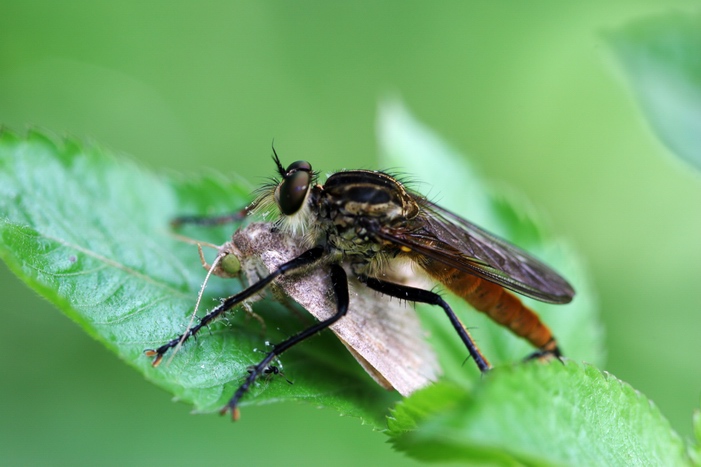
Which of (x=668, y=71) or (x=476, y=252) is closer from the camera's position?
(x=668, y=71)

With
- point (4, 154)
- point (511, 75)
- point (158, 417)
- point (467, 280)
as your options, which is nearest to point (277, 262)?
point (467, 280)

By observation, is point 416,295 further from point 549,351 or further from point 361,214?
point 549,351

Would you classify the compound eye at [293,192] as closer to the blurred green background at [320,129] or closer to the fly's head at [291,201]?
the fly's head at [291,201]

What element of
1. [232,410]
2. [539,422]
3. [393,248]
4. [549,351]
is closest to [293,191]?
[393,248]

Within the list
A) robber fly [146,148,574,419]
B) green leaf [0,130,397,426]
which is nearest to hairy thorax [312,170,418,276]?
robber fly [146,148,574,419]

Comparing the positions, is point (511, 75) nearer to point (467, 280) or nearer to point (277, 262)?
point (467, 280)

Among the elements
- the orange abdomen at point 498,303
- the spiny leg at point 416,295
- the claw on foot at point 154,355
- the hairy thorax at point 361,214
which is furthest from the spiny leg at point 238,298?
the orange abdomen at point 498,303
